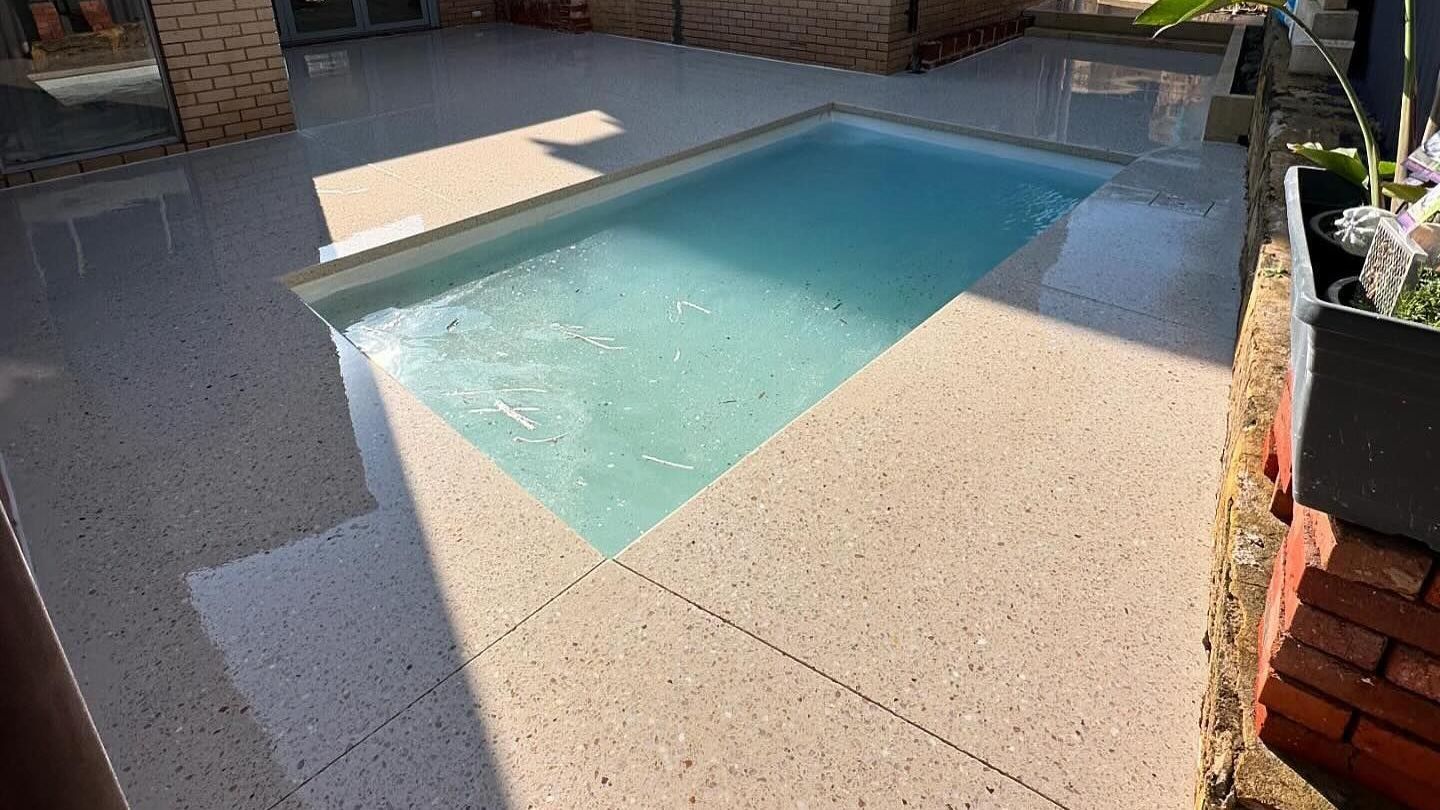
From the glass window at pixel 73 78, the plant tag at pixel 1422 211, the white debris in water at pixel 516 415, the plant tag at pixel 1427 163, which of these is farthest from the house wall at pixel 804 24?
the plant tag at pixel 1422 211

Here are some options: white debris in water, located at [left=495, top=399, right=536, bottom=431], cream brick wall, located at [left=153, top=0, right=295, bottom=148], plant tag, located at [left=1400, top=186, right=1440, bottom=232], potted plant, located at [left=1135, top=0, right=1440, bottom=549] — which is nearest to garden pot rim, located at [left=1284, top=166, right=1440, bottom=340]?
potted plant, located at [left=1135, top=0, right=1440, bottom=549]

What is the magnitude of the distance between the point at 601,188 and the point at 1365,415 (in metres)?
4.19

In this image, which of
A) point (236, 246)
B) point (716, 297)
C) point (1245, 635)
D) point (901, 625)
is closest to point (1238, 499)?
point (1245, 635)

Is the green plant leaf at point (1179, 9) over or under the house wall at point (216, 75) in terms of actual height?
over

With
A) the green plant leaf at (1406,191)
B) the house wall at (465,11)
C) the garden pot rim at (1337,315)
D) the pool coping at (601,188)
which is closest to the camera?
the garden pot rim at (1337,315)

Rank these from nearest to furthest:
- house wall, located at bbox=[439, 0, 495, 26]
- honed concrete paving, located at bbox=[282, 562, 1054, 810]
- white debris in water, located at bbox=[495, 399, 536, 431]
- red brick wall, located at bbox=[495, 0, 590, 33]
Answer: honed concrete paving, located at bbox=[282, 562, 1054, 810]
white debris in water, located at bbox=[495, 399, 536, 431]
red brick wall, located at bbox=[495, 0, 590, 33]
house wall, located at bbox=[439, 0, 495, 26]

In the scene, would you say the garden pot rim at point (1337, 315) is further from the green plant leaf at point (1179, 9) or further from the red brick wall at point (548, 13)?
the red brick wall at point (548, 13)

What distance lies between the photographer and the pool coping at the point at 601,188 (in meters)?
3.70

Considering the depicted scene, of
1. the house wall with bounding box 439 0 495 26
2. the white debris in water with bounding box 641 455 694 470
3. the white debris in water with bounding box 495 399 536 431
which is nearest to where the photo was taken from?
the white debris in water with bounding box 641 455 694 470

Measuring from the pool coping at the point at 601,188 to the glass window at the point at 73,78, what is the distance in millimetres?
2419

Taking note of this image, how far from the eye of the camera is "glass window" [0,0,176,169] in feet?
15.4

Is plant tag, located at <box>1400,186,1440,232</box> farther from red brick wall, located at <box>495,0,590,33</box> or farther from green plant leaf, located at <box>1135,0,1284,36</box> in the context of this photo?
red brick wall, located at <box>495,0,590,33</box>

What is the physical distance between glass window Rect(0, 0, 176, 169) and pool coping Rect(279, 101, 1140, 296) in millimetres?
2419

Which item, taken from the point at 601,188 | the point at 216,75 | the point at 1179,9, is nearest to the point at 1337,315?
the point at 1179,9
